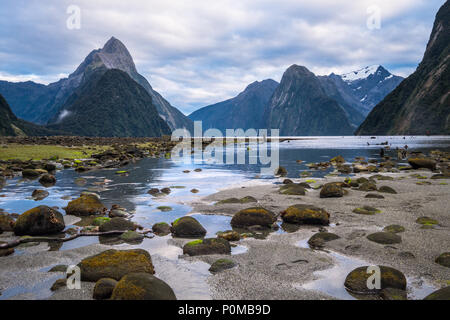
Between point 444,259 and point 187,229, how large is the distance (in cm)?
716

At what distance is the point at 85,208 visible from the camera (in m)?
12.8

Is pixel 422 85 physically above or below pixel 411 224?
above

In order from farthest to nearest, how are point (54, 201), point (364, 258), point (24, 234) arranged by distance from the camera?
point (54, 201) < point (24, 234) < point (364, 258)

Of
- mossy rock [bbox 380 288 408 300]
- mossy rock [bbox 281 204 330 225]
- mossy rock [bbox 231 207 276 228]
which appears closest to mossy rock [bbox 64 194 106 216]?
mossy rock [bbox 231 207 276 228]

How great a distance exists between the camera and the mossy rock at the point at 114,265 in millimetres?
6665

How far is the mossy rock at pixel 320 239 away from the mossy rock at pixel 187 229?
3.57 metres

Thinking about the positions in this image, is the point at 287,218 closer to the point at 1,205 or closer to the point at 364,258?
the point at 364,258

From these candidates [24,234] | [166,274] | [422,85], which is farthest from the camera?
[422,85]

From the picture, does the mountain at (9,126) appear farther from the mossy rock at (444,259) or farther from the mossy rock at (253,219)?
the mossy rock at (444,259)

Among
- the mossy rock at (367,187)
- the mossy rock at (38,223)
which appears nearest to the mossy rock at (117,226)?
the mossy rock at (38,223)

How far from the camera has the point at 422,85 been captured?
470 feet

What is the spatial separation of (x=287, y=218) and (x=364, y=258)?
3.95m

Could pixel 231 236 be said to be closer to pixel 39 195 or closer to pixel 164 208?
pixel 164 208
